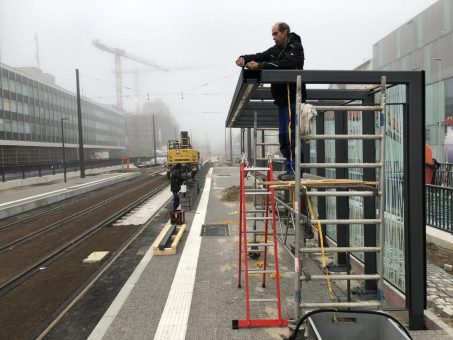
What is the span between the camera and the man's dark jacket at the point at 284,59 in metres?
4.31

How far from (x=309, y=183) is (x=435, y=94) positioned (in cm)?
3042

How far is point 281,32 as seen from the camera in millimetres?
4781

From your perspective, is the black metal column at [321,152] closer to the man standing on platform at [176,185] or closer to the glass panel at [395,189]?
the glass panel at [395,189]

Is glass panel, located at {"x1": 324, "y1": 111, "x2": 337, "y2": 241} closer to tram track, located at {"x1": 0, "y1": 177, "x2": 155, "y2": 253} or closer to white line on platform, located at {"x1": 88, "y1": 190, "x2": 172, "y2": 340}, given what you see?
white line on platform, located at {"x1": 88, "y1": 190, "x2": 172, "y2": 340}

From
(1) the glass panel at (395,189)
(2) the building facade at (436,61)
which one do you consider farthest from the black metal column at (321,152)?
(2) the building facade at (436,61)

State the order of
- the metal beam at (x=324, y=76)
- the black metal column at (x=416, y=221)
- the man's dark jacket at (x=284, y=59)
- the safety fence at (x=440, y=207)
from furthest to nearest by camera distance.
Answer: the safety fence at (x=440, y=207)
the black metal column at (x=416, y=221)
the man's dark jacket at (x=284, y=59)
the metal beam at (x=324, y=76)

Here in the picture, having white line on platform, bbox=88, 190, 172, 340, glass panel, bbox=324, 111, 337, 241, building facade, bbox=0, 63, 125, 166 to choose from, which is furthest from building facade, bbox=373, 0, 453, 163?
building facade, bbox=0, 63, 125, 166

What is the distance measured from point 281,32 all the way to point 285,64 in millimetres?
731

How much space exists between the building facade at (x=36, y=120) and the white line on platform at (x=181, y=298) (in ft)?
103

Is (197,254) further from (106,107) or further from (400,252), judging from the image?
(106,107)

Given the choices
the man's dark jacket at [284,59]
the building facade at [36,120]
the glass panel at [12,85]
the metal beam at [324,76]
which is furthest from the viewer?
the glass panel at [12,85]

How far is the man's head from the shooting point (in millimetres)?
4777

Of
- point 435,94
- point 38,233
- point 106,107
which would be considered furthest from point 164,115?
point 38,233

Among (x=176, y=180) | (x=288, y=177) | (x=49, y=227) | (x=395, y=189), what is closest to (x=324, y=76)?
(x=288, y=177)
